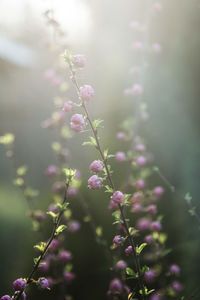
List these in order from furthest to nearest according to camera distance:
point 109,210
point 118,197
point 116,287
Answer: point 109,210 → point 116,287 → point 118,197

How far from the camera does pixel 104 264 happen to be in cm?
196

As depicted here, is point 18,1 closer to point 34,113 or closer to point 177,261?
point 34,113

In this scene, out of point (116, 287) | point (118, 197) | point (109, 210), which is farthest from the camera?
point (109, 210)

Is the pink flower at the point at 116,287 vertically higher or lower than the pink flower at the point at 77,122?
lower

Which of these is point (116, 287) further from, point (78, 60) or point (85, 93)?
point (78, 60)

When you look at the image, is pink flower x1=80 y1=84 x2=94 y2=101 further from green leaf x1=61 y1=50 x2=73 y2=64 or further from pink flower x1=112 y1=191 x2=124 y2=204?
pink flower x1=112 y1=191 x2=124 y2=204

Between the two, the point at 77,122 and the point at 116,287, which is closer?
the point at 77,122

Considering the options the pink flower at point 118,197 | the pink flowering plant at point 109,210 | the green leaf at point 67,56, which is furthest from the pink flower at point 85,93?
the pink flower at point 118,197

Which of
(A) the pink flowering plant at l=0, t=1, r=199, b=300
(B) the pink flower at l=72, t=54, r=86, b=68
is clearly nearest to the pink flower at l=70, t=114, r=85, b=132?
(A) the pink flowering plant at l=0, t=1, r=199, b=300

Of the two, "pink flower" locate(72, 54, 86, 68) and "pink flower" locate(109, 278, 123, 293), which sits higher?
"pink flower" locate(72, 54, 86, 68)

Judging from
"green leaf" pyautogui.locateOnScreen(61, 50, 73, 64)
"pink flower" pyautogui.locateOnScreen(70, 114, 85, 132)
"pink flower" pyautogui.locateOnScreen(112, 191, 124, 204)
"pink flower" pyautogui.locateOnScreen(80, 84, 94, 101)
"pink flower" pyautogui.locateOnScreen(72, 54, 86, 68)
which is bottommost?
"pink flower" pyautogui.locateOnScreen(112, 191, 124, 204)

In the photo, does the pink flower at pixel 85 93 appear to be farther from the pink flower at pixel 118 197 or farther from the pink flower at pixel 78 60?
the pink flower at pixel 118 197

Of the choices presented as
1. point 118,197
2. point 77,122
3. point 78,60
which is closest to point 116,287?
point 118,197

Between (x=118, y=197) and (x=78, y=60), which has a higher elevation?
(x=78, y=60)
